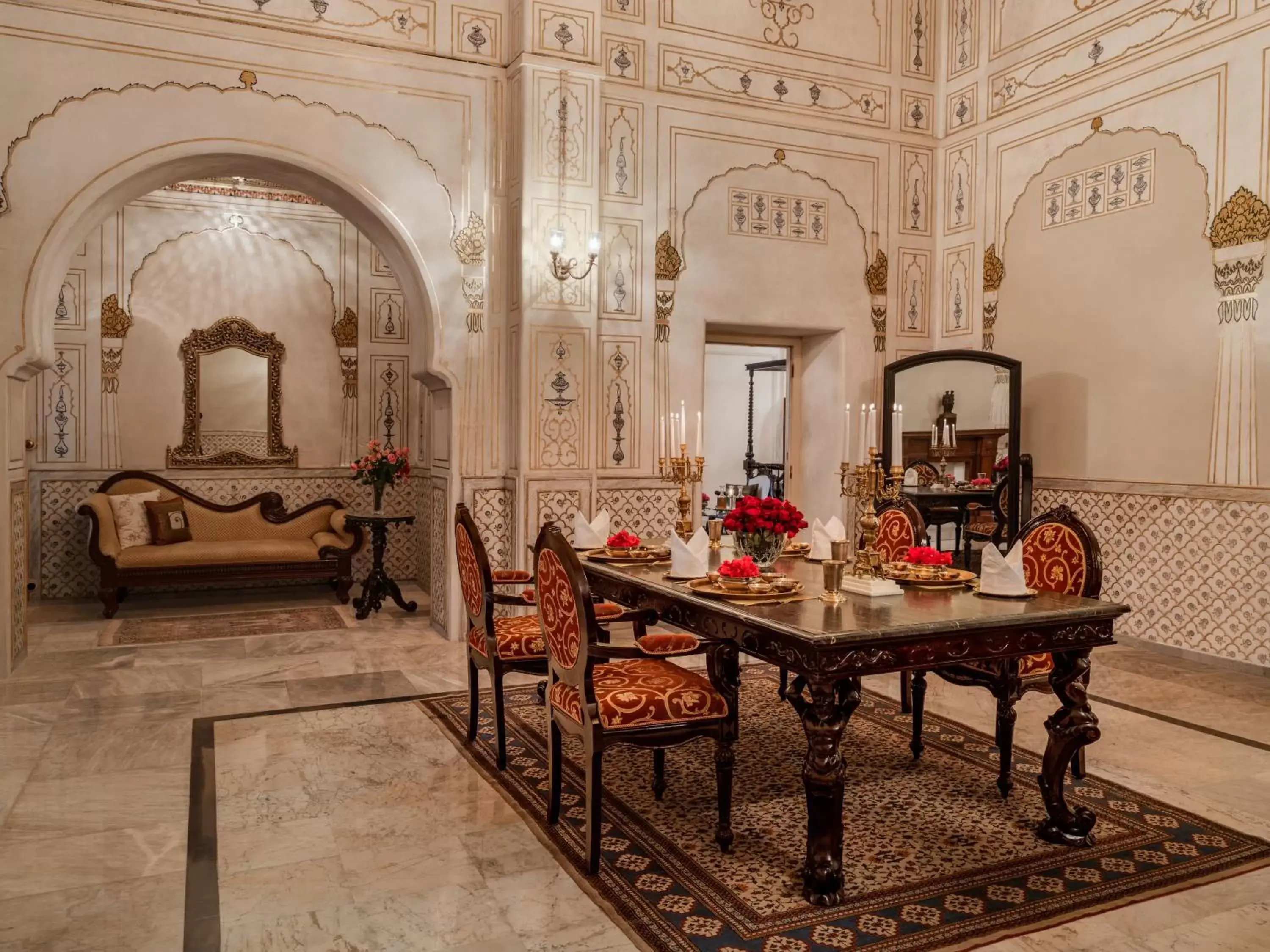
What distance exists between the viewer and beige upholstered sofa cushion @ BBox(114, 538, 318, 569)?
7332 mm

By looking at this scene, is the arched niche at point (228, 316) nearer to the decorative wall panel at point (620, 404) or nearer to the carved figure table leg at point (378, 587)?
the carved figure table leg at point (378, 587)

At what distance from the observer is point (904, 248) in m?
7.53

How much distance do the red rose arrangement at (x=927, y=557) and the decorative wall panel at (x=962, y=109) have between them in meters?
4.84

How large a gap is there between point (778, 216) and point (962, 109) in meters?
1.77

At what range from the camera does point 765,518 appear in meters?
3.51

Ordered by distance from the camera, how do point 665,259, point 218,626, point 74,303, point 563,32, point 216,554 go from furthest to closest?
point 74,303, point 216,554, point 218,626, point 665,259, point 563,32

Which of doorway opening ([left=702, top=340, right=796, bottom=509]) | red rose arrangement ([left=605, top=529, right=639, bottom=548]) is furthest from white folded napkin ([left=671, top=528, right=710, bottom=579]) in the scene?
doorway opening ([left=702, top=340, right=796, bottom=509])

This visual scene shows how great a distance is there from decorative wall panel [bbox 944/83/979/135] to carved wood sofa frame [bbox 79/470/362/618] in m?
5.79

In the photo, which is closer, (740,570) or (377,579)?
(740,570)

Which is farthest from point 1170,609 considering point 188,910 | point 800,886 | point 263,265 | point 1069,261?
point 263,265

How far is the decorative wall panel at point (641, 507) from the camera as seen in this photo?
6559 mm

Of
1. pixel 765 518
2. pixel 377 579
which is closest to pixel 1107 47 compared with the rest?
pixel 765 518

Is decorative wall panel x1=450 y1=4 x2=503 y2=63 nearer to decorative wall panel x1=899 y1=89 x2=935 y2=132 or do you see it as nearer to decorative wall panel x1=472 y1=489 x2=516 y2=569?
decorative wall panel x1=472 y1=489 x2=516 y2=569

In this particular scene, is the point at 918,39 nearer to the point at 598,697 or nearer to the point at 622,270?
the point at 622,270
